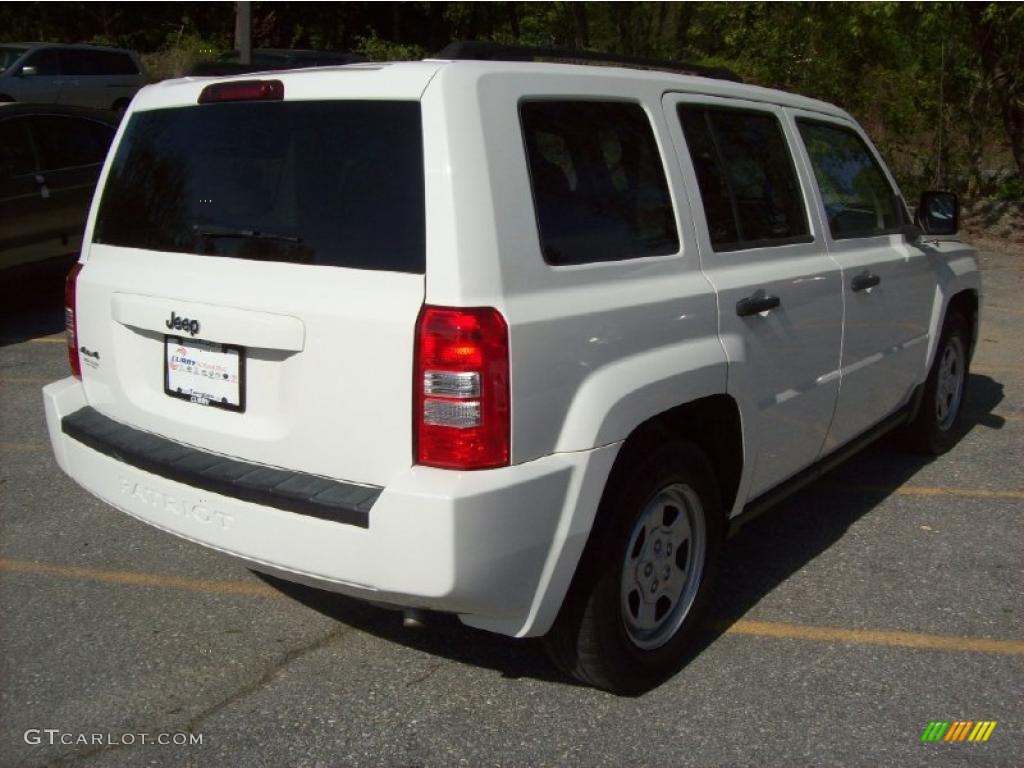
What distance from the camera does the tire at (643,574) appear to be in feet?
10.1

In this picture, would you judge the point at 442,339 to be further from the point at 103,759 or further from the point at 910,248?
the point at 910,248

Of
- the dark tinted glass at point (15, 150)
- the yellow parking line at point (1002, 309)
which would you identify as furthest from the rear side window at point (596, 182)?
the yellow parking line at point (1002, 309)

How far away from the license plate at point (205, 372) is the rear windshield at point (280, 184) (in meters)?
0.29

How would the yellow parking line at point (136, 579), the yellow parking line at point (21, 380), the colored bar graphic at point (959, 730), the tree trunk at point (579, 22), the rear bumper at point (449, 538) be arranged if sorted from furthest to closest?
the tree trunk at point (579, 22) < the yellow parking line at point (21, 380) < the yellow parking line at point (136, 579) < the colored bar graphic at point (959, 730) < the rear bumper at point (449, 538)

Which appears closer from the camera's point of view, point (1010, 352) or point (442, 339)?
point (442, 339)

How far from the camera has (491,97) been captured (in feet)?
9.16

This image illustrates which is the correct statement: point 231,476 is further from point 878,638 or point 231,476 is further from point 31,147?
point 31,147

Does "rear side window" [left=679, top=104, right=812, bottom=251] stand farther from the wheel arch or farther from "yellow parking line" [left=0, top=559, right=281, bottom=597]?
"yellow parking line" [left=0, top=559, right=281, bottom=597]

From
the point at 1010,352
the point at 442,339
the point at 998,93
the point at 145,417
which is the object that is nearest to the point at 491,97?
the point at 442,339

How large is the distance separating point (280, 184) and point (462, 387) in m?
0.88

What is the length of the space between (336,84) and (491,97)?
48 centimetres

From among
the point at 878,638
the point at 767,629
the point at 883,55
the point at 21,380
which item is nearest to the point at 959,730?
the point at 878,638

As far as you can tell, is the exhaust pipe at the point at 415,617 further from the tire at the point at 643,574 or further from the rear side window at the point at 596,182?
the rear side window at the point at 596,182

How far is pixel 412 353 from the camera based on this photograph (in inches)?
106
